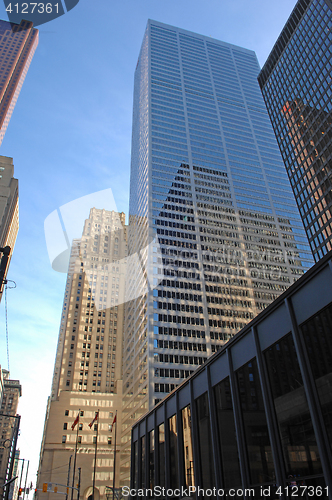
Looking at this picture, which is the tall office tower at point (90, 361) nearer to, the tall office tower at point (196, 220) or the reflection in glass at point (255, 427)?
the tall office tower at point (196, 220)

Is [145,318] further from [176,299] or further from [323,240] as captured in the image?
[323,240]

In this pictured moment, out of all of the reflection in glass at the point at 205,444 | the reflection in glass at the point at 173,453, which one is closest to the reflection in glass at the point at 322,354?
the reflection in glass at the point at 205,444

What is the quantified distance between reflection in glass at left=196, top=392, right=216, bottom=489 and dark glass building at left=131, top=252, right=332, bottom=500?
5cm

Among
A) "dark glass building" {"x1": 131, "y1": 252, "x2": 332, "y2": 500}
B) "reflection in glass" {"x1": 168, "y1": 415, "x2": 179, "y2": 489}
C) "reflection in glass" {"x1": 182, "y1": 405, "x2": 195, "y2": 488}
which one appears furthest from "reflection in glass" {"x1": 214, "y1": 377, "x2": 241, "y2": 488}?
"reflection in glass" {"x1": 168, "y1": 415, "x2": 179, "y2": 489}

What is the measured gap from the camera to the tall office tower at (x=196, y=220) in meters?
100

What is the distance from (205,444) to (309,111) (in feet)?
342

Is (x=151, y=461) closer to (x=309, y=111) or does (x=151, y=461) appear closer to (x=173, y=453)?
(x=173, y=453)

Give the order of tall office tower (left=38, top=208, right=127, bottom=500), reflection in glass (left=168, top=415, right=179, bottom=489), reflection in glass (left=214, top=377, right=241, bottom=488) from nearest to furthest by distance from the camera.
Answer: reflection in glass (left=214, top=377, right=241, bottom=488), reflection in glass (left=168, top=415, right=179, bottom=489), tall office tower (left=38, top=208, right=127, bottom=500)

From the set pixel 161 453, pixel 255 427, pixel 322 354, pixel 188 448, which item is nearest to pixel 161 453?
pixel 161 453

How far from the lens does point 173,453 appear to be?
81.1 ft

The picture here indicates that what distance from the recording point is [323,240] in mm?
92938

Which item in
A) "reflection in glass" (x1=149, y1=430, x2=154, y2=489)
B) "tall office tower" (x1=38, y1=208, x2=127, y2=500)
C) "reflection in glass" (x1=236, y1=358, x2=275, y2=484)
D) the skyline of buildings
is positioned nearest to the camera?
"reflection in glass" (x1=236, y1=358, x2=275, y2=484)

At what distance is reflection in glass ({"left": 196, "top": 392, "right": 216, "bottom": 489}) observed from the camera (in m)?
Answer: 19.2

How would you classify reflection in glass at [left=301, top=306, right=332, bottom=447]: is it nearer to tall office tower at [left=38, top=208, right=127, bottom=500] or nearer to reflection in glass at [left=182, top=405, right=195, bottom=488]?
reflection in glass at [left=182, top=405, right=195, bottom=488]
